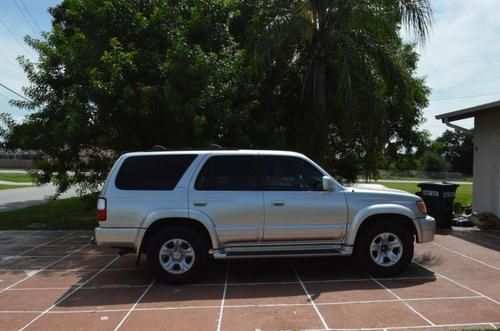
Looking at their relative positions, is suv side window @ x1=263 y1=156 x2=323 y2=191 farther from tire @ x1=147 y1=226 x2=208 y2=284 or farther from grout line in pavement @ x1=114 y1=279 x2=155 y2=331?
grout line in pavement @ x1=114 y1=279 x2=155 y2=331

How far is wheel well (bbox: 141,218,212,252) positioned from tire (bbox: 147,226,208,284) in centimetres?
11

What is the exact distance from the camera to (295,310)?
5.79 m

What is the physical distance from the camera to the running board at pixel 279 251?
272 inches

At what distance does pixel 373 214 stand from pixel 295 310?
2.08 m

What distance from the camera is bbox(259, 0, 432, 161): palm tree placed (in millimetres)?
10695

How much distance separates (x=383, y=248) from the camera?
7297 mm

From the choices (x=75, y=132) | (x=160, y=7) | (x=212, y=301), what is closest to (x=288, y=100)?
(x=160, y=7)

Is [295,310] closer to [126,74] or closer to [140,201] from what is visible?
[140,201]

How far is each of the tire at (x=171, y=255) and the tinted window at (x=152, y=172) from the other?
66cm

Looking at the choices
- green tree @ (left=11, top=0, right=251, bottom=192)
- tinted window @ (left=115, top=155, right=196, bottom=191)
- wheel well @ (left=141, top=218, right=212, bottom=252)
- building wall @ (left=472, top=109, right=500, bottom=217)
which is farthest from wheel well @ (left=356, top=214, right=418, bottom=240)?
building wall @ (left=472, top=109, right=500, bottom=217)

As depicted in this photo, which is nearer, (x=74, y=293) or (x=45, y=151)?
(x=74, y=293)

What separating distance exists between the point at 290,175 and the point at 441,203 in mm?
6208

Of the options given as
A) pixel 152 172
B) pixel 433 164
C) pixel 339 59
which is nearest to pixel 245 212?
pixel 152 172

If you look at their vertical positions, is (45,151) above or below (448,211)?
above
